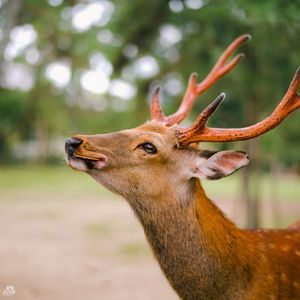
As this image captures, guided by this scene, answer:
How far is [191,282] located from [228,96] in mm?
7139

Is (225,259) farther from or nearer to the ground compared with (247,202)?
nearer to the ground

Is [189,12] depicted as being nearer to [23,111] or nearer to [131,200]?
[131,200]

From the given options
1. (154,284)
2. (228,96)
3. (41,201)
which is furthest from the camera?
(41,201)

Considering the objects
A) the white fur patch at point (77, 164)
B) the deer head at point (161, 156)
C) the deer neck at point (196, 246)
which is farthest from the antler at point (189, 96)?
the white fur patch at point (77, 164)

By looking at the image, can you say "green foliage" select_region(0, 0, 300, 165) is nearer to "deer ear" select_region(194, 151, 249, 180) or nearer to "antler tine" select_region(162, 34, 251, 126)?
"antler tine" select_region(162, 34, 251, 126)

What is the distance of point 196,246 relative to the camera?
3.10m

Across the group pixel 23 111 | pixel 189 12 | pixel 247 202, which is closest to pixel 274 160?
pixel 247 202

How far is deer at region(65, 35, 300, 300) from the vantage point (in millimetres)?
3061

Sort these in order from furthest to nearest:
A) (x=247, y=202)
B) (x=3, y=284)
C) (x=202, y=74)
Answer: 1. (x=247, y=202)
2. (x=202, y=74)
3. (x=3, y=284)

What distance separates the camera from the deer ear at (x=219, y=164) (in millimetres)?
3094

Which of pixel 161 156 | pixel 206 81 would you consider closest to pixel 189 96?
pixel 206 81

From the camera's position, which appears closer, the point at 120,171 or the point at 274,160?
the point at 120,171

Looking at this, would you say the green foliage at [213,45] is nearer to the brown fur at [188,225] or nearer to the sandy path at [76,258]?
the brown fur at [188,225]

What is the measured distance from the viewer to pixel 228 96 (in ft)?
32.1
